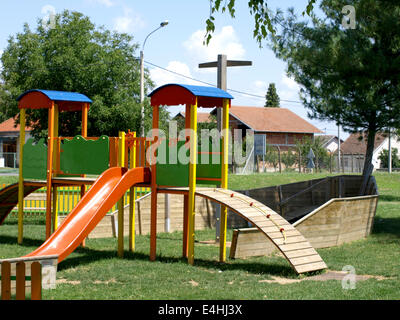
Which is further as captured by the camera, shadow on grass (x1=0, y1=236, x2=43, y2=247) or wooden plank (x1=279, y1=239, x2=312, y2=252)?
shadow on grass (x1=0, y1=236, x2=43, y2=247)

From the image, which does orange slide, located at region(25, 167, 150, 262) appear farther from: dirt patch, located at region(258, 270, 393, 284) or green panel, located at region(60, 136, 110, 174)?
dirt patch, located at region(258, 270, 393, 284)

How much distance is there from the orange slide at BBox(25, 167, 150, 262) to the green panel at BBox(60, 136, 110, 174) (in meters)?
0.87

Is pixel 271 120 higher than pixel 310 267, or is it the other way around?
pixel 271 120

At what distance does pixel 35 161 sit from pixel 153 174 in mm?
4142

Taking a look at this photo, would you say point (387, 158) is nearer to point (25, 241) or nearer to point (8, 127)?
point (8, 127)

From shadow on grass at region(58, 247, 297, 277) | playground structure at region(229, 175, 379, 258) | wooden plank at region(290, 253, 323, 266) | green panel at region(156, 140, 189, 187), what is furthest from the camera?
playground structure at region(229, 175, 379, 258)

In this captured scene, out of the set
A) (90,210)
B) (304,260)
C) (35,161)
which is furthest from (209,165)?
(35,161)

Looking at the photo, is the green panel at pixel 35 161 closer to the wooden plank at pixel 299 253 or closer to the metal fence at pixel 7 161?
the wooden plank at pixel 299 253

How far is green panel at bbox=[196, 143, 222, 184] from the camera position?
41.1 feet

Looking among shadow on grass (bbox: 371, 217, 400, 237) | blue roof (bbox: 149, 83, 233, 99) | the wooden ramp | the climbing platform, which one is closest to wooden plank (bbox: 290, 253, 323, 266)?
the wooden ramp

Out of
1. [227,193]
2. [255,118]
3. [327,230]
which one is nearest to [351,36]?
[327,230]

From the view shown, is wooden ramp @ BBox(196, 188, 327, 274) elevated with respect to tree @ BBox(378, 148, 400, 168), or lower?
lower

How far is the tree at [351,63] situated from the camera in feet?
44.5

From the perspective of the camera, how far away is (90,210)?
11.3 metres
